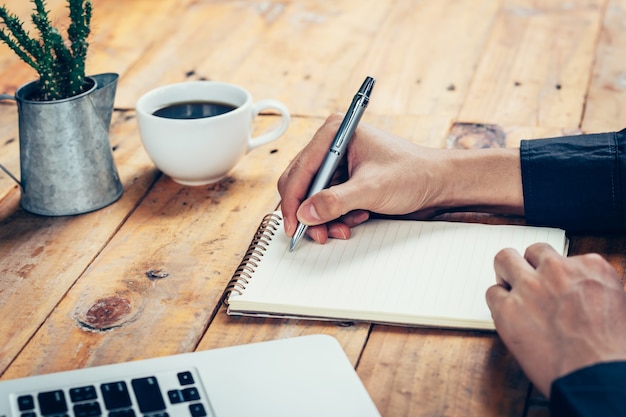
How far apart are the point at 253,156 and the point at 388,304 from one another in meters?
0.47

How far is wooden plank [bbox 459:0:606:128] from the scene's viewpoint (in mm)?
1415

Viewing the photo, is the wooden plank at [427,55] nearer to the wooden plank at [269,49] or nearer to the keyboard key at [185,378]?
the wooden plank at [269,49]

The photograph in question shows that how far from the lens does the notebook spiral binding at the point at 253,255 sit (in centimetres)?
93

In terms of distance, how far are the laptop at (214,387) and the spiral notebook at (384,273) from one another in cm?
7

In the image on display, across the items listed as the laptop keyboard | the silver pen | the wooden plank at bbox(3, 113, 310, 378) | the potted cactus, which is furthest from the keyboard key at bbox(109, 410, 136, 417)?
the potted cactus

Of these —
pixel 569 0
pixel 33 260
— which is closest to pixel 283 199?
pixel 33 260

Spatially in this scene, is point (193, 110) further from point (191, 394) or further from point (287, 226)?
point (191, 394)

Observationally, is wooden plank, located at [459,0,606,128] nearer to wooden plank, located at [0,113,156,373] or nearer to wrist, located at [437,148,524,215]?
wrist, located at [437,148,524,215]

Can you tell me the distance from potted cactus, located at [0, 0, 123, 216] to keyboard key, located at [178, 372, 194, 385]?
414mm

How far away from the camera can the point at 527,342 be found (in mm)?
780

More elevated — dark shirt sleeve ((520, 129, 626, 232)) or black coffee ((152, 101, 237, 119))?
black coffee ((152, 101, 237, 119))

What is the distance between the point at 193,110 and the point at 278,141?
0.17 m

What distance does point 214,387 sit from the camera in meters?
0.78

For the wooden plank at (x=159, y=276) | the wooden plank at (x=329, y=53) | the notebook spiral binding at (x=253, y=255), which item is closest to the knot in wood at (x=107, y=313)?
the wooden plank at (x=159, y=276)
